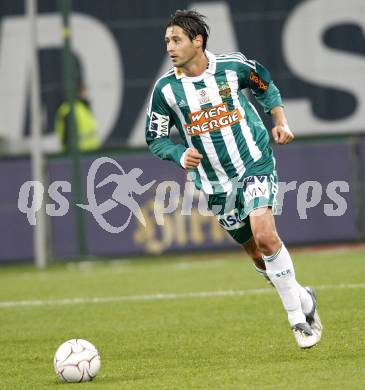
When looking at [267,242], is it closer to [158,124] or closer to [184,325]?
[158,124]

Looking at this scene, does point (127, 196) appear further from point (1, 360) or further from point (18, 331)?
point (1, 360)

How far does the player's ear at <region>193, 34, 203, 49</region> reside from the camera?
326 inches

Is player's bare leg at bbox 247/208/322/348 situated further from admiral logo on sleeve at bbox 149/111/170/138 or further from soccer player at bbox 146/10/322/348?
admiral logo on sleeve at bbox 149/111/170/138

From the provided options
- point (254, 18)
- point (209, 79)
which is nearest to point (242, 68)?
point (209, 79)

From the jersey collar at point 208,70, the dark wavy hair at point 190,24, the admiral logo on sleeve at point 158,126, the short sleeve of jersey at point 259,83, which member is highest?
the dark wavy hair at point 190,24

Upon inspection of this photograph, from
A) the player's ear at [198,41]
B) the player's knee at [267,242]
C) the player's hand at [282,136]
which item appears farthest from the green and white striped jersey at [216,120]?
the player's knee at [267,242]

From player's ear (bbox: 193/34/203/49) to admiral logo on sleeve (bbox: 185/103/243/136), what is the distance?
418 millimetres

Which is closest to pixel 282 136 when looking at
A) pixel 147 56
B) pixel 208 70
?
pixel 208 70

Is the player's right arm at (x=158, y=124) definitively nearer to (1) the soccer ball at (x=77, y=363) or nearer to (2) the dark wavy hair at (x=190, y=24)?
(2) the dark wavy hair at (x=190, y=24)

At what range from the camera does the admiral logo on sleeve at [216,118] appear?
827 cm

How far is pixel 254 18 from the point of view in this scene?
71.0 ft

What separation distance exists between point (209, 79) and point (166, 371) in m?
2.04

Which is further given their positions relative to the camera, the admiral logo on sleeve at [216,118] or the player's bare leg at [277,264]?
the admiral logo on sleeve at [216,118]

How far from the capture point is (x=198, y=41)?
8.30 meters
